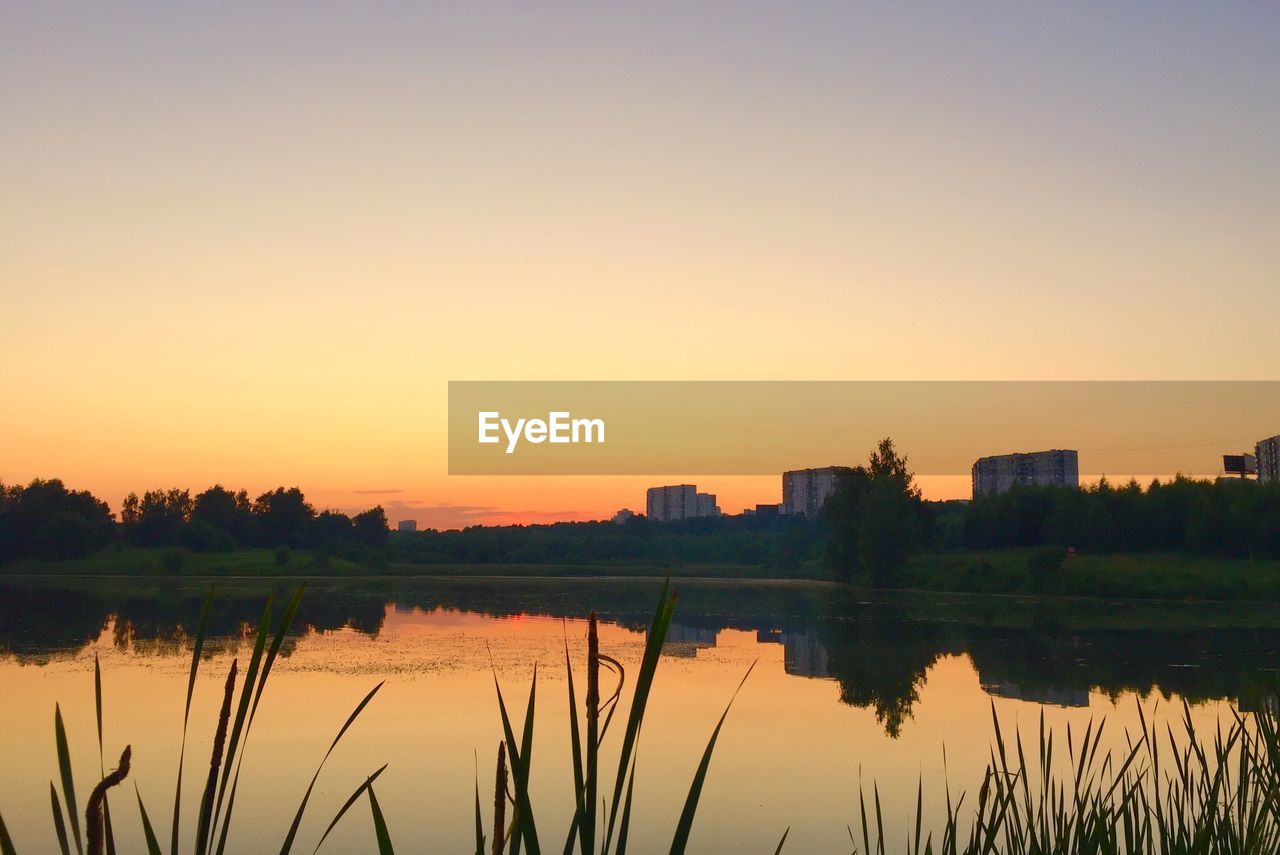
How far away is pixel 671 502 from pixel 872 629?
107485mm

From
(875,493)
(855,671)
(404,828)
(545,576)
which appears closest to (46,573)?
(545,576)

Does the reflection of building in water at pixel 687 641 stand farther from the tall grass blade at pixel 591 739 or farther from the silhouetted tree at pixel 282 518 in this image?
the silhouetted tree at pixel 282 518

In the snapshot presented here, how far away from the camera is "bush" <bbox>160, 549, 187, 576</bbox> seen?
6769cm

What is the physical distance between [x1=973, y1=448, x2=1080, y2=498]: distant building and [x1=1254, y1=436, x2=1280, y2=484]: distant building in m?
14.3

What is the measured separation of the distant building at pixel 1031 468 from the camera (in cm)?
9744

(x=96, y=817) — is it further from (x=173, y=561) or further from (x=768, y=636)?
(x=173, y=561)

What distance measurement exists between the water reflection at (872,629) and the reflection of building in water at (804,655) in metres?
0.04

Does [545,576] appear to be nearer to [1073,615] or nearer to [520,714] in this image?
[1073,615]

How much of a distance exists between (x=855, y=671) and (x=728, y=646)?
5.25m

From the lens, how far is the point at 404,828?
31.8 feet

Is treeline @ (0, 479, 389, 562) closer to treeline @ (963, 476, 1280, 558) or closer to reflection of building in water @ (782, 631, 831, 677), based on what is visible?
treeline @ (963, 476, 1280, 558)

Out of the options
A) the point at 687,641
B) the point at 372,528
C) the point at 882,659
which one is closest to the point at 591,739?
the point at 882,659

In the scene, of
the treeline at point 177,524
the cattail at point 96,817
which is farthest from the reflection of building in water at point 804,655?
the treeline at point 177,524

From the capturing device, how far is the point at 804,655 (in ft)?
78.0
